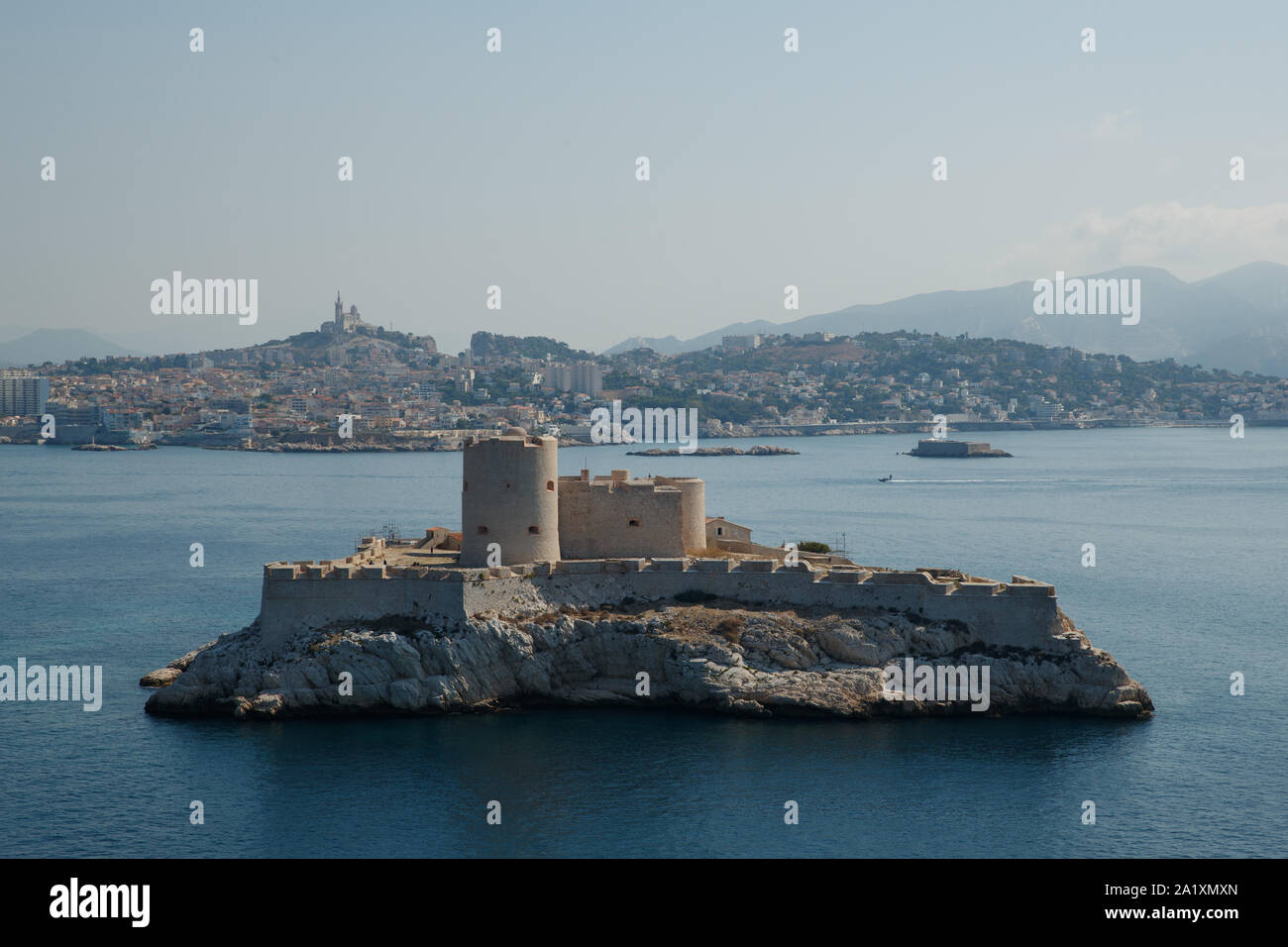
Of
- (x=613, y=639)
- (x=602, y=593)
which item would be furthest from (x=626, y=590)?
(x=613, y=639)

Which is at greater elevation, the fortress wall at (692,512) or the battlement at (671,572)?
the fortress wall at (692,512)

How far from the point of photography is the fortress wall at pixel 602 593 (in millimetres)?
32969

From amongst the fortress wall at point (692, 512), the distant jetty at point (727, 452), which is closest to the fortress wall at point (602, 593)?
the fortress wall at point (692, 512)

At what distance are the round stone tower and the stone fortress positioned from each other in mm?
26

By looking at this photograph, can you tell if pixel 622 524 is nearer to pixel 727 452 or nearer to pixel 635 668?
pixel 635 668

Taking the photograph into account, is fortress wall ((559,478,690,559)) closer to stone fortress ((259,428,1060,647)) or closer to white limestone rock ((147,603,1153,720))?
stone fortress ((259,428,1060,647))

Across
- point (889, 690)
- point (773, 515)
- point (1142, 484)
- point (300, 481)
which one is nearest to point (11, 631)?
point (889, 690)

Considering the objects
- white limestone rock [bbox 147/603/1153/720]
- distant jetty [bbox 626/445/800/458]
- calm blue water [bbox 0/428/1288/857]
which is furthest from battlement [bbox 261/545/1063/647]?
distant jetty [bbox 626/445/800/458]

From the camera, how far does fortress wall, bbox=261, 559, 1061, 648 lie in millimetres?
32969

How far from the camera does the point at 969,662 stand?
32.5 metres

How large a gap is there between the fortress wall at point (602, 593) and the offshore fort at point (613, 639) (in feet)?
0.12

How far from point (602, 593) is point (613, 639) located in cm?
179

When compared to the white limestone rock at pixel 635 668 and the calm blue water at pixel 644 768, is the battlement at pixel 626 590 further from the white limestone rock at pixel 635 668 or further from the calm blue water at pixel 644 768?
the calm blue water at pixel 644 768

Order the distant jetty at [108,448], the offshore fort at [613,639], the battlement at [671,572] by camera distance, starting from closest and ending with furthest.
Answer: the offshore fort at [613,639]
the battlement at [671,572]
the distant jetty at [108,448]
